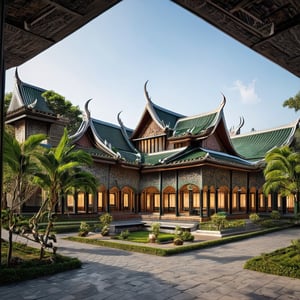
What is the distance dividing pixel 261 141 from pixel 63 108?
22942 millimetres

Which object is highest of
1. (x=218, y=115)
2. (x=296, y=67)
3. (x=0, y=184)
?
(x=218, y=115)

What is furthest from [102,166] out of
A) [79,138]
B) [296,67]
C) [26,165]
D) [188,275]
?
[296,67]

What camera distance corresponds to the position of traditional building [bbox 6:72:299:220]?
867 inches

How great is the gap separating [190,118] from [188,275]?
22014 mm

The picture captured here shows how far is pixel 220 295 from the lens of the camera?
658 cm

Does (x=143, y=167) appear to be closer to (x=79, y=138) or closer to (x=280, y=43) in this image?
(x=79, y=138)

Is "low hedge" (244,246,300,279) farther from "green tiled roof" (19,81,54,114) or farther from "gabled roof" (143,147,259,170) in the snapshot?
"green tiled roof" (19,81,54,114)

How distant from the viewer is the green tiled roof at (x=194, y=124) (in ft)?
84.2

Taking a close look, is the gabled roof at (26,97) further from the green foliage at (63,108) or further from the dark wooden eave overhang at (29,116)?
the green foliage at (63,108)

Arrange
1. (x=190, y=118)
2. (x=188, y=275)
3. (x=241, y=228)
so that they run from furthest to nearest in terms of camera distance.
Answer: (x=190, y=118)
(x=241, y=228)
(x=188, y=275)

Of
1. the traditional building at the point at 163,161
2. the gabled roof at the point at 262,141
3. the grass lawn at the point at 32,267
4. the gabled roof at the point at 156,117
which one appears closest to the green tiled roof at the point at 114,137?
the traditional building at the point at 163,161

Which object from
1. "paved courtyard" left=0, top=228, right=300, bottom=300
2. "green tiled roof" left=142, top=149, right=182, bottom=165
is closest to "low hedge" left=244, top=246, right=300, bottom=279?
"paved courtyard" left=0, top=228, right=300, bottom=300

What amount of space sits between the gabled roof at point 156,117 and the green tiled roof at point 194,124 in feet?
2.55

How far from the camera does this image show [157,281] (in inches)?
301
